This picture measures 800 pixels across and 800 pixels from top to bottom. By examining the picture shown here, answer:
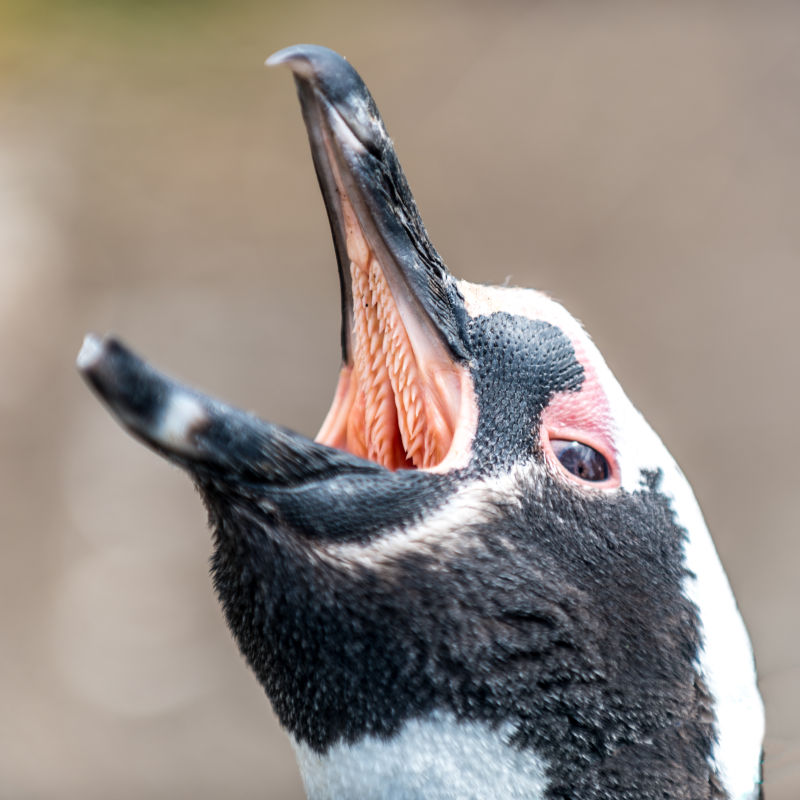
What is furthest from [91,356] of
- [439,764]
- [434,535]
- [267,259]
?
[267,259]

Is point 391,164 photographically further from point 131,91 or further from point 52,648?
point 131,91

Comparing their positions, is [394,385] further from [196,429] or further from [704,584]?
[704,584]

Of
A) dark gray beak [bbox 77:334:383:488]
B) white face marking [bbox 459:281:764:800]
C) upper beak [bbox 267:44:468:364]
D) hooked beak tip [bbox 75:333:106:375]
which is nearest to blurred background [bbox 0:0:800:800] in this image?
white face marking [bbox 459:281:764:800]

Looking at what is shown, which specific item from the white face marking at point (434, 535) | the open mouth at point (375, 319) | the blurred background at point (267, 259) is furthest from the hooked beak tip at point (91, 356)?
the blurred background at point (267, 259)

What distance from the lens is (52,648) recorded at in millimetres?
5125

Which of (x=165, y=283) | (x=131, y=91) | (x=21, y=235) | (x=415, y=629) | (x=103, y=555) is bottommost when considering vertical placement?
(x=415, y=629)

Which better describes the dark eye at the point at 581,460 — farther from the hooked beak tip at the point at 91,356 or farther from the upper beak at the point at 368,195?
the hooked beak tip at the point at 91,356

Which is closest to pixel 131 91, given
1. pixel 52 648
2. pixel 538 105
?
pixel 538 105

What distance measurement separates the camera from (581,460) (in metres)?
1.52

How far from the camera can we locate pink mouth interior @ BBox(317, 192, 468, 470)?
4.84 ft

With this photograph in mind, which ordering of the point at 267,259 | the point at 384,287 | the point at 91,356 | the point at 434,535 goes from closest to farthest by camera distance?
the point at 91,356, the point at 434,535, the point at 384,287, the point at 267,259

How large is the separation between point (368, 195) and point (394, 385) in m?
0.28

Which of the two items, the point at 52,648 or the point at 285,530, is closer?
the point at 285,530

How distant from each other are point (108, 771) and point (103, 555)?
3.45ft
